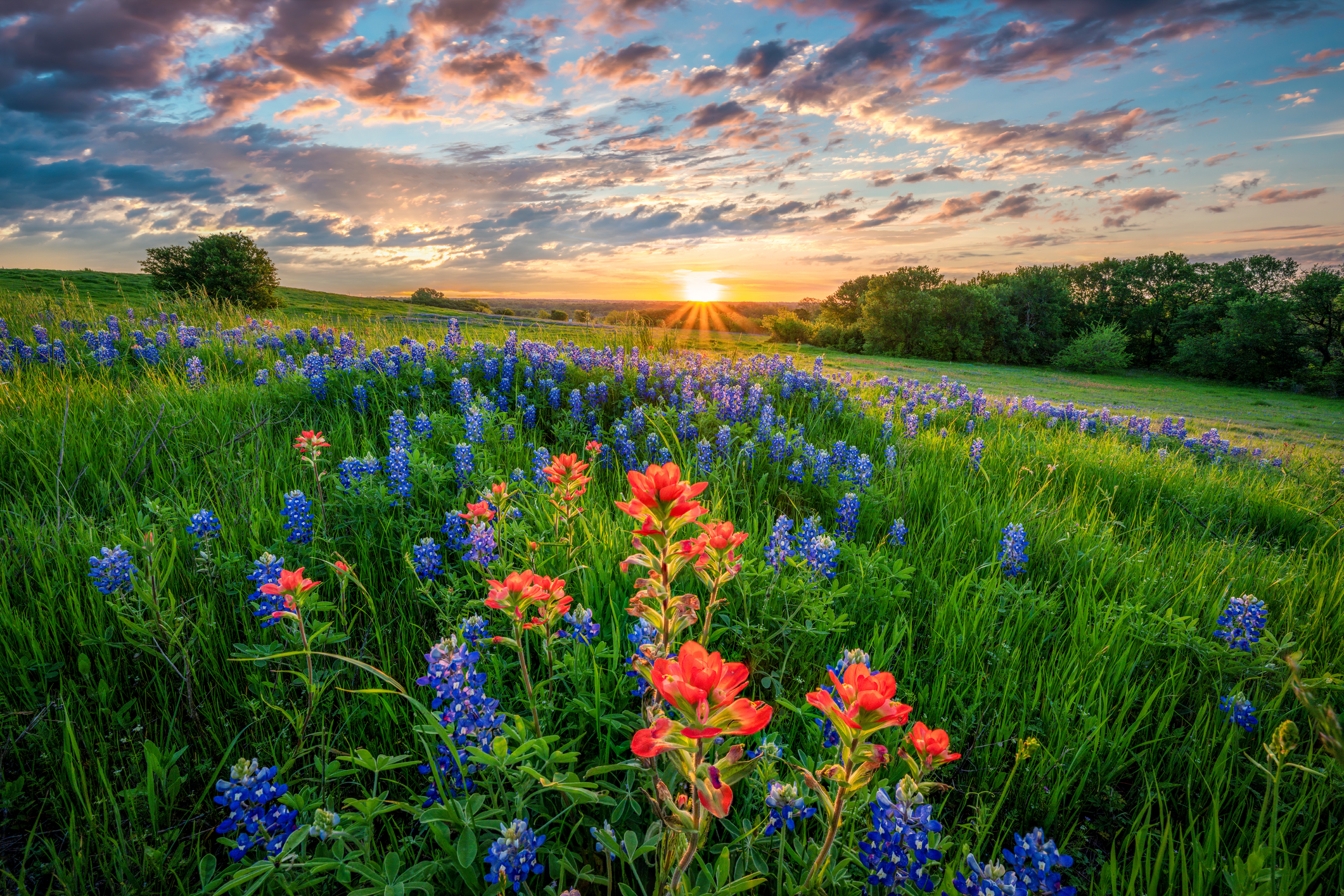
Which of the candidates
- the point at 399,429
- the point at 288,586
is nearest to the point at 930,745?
the point at 288,586

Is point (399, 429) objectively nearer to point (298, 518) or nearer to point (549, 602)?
point (298, 518)

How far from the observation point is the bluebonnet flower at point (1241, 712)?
235 cm

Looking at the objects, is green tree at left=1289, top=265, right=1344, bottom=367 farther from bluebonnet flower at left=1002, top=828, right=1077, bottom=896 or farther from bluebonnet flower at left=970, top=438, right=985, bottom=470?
bluebonnet flower at left=1002, top=828, right=1077, bottom=896

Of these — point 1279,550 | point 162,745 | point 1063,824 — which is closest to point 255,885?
point 162,745

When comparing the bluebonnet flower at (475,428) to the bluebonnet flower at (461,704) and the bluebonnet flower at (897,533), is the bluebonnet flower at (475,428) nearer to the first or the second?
the bluebonnet flower at (461,704)

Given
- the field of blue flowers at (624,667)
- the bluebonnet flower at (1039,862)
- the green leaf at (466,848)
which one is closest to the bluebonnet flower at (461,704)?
the field of blue flowers at (624,667)

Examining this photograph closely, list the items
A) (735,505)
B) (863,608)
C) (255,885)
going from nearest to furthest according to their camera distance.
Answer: (255,885), (863,608), (735,505)

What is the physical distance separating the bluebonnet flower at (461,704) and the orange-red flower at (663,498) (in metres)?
0.75

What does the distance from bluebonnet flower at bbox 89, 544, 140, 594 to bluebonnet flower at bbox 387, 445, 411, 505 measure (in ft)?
3.86

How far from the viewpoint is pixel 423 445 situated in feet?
14.5

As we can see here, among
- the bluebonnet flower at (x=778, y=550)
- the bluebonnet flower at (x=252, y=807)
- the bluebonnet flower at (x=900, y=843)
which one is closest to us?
the bluebonnet flower at (x=900, y=843)

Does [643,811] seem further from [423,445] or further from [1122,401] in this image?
[1122,401]

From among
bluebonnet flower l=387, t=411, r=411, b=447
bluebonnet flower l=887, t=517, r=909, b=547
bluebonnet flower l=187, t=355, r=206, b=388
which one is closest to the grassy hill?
bluebonnet flower l=187, t=355, r=206, b=388

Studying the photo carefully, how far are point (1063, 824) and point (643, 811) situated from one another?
1.60 m
